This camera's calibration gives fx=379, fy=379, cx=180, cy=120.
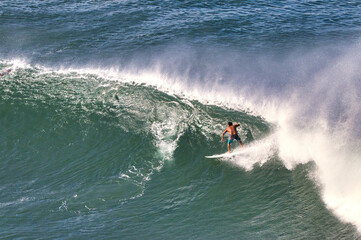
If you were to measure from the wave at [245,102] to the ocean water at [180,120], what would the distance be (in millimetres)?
91

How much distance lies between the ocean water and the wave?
0.30ft

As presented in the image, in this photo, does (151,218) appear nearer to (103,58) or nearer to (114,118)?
(114,118)

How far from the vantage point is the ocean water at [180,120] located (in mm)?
15227

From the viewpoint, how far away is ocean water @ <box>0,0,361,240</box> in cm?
1523

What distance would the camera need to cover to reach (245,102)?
2253 centimetres

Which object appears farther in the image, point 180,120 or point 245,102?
point 245,102

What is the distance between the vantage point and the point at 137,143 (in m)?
19.3

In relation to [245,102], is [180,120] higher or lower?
lower

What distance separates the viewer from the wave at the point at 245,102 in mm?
17891

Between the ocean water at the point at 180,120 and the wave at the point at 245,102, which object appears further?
the wave at the point at 245,102

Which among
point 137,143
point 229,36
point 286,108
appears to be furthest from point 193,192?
point 229,36

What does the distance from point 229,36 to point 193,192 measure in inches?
638

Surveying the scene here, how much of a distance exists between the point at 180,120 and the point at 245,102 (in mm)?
4368

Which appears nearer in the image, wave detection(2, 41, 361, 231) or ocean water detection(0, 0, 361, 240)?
ocean water detection(0, 0, 361, 240)
